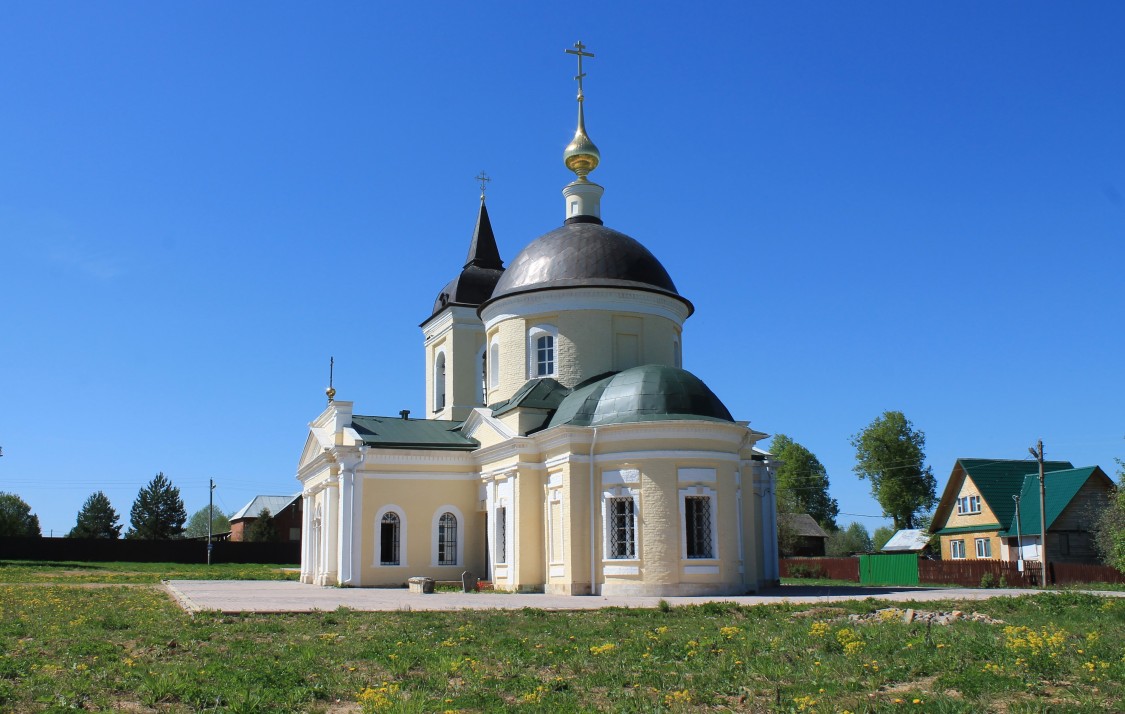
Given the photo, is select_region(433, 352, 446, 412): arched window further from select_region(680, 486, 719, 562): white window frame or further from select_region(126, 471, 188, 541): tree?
select_region(126, 471, 188, 541): tree

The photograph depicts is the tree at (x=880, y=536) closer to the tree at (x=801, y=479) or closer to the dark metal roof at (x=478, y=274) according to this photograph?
the tree at (x=801, y=479)

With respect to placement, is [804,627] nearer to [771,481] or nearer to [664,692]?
[664,692]

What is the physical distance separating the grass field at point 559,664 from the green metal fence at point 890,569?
2034 cm

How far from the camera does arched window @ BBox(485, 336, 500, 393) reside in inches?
1327

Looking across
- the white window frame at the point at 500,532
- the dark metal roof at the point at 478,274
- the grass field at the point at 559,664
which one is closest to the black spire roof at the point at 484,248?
the dark metal roof at the point at 478,274

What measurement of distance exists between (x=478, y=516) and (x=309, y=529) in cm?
832

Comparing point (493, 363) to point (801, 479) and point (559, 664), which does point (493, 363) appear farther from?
point (801, 479)

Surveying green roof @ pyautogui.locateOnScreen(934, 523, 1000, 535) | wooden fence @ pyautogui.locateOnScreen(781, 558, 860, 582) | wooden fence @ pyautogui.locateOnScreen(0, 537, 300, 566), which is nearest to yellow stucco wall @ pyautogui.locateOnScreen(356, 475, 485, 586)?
wooden fence @ pyautogui.locateOnScreen(781, 558, 860, 582)

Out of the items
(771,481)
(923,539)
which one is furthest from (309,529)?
(923,539)

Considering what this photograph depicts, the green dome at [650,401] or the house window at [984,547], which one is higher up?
the green dome at [650,401]

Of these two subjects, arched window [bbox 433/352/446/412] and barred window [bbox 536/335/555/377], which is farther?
arched window [bbox 433/352/446/412]

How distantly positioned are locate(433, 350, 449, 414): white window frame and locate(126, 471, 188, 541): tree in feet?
161

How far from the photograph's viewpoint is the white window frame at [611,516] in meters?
25.5

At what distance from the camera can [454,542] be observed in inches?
1286
